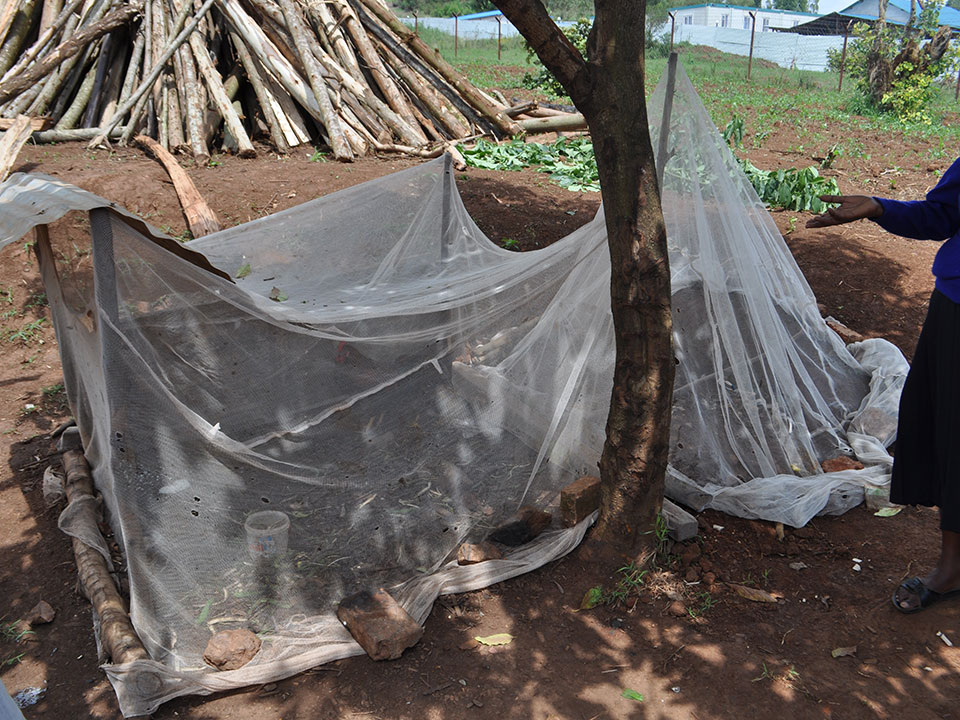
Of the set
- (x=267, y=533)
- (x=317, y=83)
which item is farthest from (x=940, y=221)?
(x=317, y=83)

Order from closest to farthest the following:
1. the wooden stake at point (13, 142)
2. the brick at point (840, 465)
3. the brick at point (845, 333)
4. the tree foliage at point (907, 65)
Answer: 1. the brick at point (840, 465)
2. the brick at point (845, 333)
3. the wooden stake at point (13, 142)
4. the tree foliage at point (907, 65)

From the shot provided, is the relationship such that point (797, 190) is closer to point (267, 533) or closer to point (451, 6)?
point (267, 533)

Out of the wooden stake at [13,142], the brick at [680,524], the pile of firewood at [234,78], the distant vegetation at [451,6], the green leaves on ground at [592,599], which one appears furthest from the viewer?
the distant vegetation at [451,6]

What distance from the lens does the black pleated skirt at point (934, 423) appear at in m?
2.48

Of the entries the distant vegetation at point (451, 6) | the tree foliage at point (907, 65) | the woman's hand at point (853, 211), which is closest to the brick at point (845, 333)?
the woman's hand at point (853, 211)

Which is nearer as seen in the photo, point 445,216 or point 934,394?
point 934,394

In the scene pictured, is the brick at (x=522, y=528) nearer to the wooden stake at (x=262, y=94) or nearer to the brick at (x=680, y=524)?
the brick at (x=680, y=524)

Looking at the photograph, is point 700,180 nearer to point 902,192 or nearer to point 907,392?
point 907,392

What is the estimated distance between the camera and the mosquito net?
97.0 inches

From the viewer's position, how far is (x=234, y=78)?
860cm

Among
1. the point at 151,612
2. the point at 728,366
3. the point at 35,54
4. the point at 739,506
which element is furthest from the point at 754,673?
the point at 35,54

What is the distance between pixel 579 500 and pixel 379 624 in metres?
0.95

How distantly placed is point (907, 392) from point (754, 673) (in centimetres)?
115

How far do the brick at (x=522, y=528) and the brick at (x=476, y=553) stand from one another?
6cm
